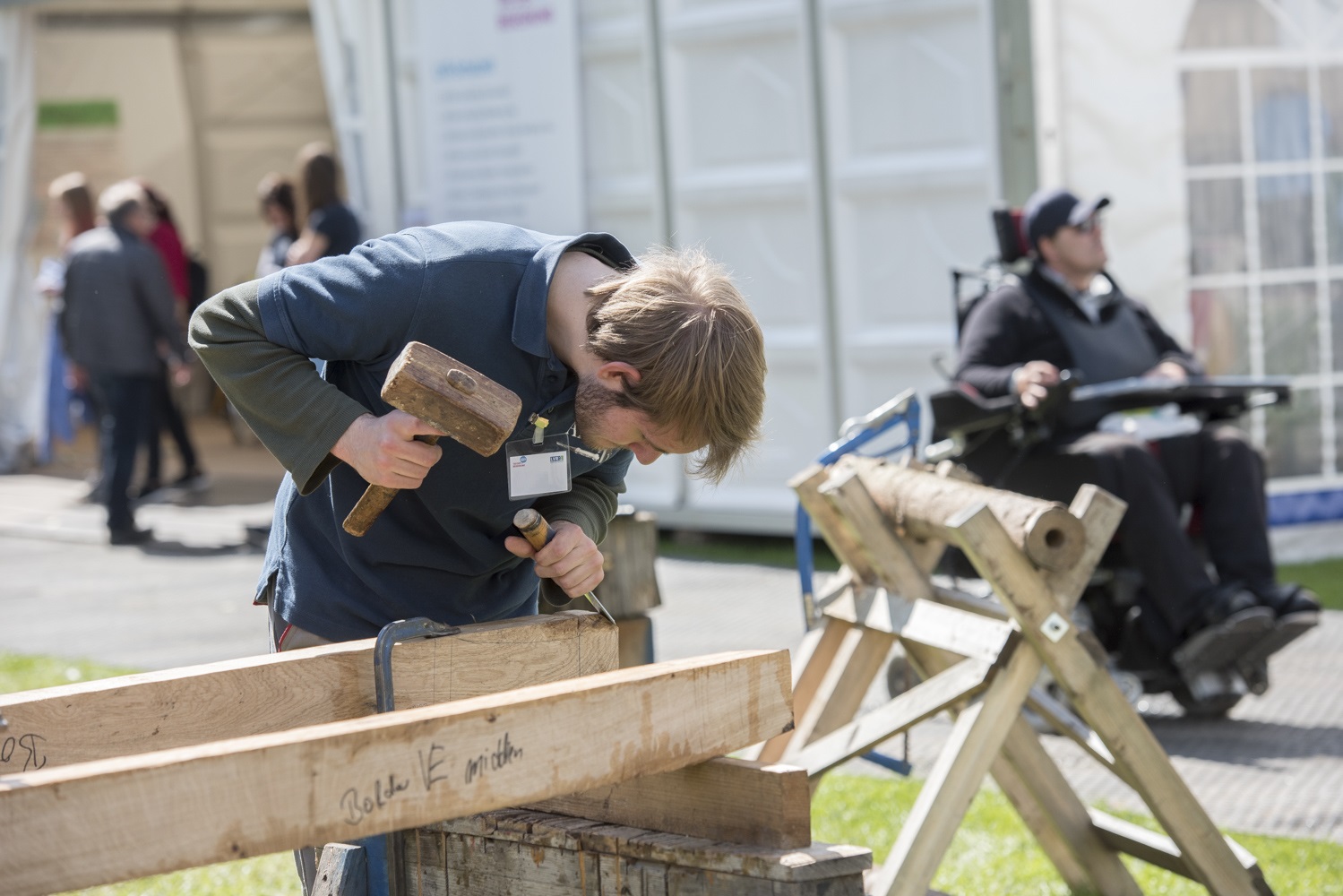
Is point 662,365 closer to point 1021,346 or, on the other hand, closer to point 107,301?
point 1021,346

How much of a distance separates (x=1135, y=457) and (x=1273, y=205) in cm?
277

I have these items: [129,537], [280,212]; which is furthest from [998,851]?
[129,537]

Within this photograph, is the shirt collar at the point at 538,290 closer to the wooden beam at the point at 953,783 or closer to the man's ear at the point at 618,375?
the man's ear at the point at 618,375

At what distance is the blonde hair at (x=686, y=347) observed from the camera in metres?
2.01

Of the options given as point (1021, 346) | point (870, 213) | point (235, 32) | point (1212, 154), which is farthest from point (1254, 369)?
point (235, 32)

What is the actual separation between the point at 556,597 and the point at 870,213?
4808 millimetres

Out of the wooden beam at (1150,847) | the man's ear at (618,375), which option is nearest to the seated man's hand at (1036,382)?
the wooden beam at (1150,847)

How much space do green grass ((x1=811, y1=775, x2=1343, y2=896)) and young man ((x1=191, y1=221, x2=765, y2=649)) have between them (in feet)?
5.21

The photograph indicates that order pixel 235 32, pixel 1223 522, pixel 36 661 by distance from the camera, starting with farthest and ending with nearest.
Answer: pixel 235 32 → pixel 36 661 → pixel 1223 522

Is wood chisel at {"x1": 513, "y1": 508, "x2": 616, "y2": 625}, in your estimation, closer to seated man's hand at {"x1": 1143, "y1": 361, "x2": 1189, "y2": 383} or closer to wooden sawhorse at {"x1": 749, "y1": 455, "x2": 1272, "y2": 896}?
wooden sawhorse at {"x1": 749, "y1": 455, "x2": 1272, "y2": 896}

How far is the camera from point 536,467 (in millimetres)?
2174

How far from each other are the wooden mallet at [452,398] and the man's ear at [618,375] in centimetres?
16

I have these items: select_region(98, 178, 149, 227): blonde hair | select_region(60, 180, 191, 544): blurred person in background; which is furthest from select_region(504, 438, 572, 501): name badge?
select_region(98, 178, 149, 227): blonde hair

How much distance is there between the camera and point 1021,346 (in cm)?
497
